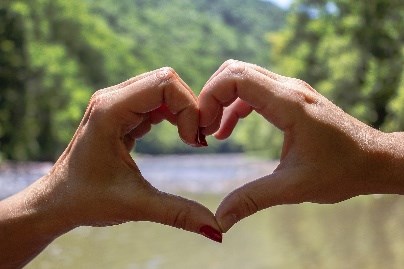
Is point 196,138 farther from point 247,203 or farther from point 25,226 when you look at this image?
point 25,226

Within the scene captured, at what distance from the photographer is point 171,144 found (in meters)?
70.6

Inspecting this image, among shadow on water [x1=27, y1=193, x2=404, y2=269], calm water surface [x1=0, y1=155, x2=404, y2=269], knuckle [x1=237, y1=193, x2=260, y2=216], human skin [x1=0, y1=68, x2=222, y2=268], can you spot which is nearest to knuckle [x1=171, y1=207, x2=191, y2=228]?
human skin [x1=0, y1=68, x2=222, y2=268]

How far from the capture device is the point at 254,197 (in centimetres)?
159

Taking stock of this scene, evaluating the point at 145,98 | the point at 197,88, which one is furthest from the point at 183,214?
the point at 197,88

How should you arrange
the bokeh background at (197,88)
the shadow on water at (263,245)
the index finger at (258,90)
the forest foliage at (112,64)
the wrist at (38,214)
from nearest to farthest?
1. the index finger at (258,90)
2. the wrist at (38,214)
3. the shadow on water at (263,245)
4. the bokeh background at (197,88)
5. the forest foliage at (112,64)

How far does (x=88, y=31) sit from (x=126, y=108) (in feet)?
155

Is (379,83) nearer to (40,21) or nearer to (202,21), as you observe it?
(40,21)

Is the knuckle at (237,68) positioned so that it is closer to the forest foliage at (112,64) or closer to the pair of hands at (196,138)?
the pair of hands at (196,138)

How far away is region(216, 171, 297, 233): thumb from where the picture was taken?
158cm

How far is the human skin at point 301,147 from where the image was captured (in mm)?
1577

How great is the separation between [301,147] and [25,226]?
2.08ft

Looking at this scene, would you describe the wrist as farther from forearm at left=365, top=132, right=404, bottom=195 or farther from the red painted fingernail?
forearm at left=365, top=132, right=404, bottom=195

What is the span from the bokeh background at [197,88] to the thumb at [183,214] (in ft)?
17.2

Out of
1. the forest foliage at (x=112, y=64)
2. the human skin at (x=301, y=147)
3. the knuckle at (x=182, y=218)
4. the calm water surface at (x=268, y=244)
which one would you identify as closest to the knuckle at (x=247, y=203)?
the human skin at (x=301, y=147)
